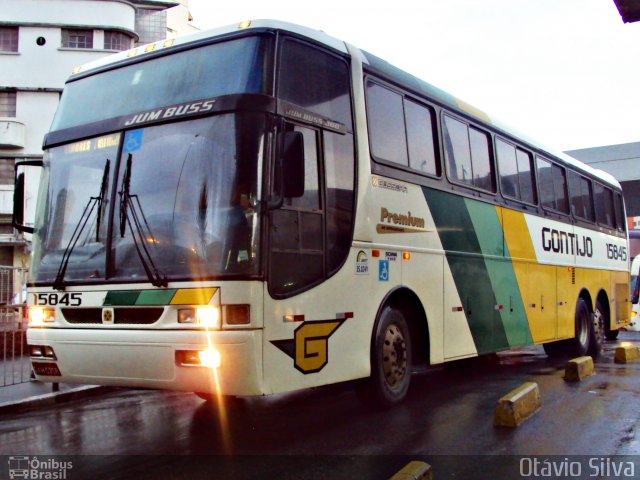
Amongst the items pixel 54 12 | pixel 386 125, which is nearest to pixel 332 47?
pixel 386 125

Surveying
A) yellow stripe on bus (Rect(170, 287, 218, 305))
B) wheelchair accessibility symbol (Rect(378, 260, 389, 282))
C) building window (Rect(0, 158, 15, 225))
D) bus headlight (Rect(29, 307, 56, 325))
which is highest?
building window (Rect(0, 158, 15, 225))

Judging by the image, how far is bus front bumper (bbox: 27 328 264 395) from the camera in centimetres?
519

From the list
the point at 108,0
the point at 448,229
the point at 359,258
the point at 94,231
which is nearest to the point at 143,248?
the point at 94,231

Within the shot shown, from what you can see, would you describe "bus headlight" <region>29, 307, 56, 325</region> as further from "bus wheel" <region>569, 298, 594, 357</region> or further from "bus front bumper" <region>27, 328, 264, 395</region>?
"bus wheel" <region>569, 298, 594, 357</region>

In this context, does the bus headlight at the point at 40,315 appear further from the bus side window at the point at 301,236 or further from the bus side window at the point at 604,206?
the bus side window at the point at 604,206

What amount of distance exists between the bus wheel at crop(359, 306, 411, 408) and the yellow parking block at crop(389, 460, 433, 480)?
2.01m

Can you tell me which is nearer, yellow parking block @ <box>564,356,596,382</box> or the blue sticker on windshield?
the blue sticker on windshield

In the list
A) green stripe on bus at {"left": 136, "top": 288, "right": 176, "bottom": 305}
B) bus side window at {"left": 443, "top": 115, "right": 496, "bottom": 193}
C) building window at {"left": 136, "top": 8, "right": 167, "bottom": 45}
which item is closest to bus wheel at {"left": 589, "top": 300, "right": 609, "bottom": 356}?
bus side window at {"left": 443, "top": 115, "right": 496, "bottom": 193}

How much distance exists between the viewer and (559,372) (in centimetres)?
1046

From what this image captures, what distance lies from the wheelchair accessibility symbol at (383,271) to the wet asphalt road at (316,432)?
1385 mm

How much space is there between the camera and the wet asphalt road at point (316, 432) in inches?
206

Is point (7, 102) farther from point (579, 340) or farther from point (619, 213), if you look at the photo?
point (579, 340)

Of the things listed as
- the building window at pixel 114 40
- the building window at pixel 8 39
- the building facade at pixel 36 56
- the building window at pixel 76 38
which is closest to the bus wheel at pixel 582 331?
the building facade at pixel 36 56

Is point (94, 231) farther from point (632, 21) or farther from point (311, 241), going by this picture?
point (632, 21)
